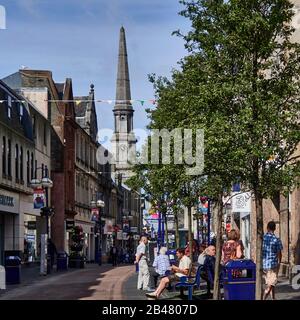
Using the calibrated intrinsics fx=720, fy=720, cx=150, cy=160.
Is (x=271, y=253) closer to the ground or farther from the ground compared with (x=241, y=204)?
closer to the ground

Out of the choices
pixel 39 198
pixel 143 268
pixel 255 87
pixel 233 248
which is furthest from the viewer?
pixel 39 198

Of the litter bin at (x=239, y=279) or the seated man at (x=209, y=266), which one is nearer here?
the litter bin at (x=239, y=279)

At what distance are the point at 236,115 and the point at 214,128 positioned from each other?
43cm

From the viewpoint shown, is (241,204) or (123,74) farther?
(241,204)

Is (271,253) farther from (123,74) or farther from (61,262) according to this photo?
(61,262)

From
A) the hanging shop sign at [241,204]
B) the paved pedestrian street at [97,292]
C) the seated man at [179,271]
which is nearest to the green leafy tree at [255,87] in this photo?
the paved pedestrian street at [97,292]

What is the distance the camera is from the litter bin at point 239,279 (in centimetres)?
1086

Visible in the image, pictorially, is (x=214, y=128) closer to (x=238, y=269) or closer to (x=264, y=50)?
(x=264, y=50)

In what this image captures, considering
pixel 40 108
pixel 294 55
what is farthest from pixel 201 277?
pixel 40 108

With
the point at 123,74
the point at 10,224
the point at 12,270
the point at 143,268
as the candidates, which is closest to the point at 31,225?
the point at 10,224

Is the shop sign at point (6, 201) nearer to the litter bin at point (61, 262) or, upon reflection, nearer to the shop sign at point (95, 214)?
the litter bin at point (61, 262)

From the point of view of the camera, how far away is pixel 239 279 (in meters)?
11.1

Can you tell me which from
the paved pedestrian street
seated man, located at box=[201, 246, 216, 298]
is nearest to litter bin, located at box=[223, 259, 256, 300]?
the paved pedestrian street

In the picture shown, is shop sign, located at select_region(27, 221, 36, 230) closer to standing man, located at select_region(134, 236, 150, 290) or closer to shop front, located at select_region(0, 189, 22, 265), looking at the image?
shop front, located at select_region(0, 189, 22, 265)
